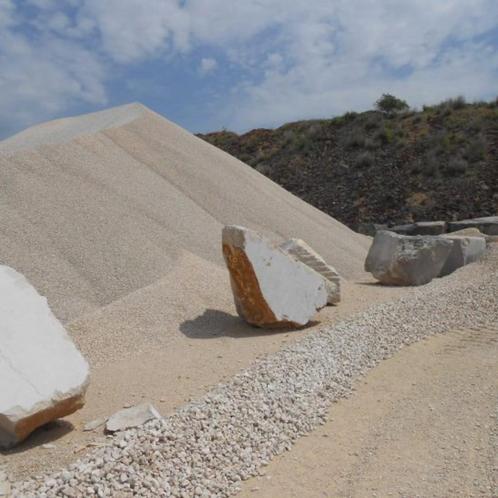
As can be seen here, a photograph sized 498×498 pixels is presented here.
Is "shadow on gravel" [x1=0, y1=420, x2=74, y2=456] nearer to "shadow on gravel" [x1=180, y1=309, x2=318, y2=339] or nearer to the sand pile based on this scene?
the sand pile

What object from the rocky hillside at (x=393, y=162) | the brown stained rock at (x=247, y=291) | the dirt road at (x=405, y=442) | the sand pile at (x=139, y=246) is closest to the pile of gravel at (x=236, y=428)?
the dirt road at (x=405, y=442)

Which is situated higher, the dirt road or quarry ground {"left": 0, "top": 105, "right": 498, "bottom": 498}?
quarry ground {"left": 0, "top": 105, "right": 498, "bottom": 498}

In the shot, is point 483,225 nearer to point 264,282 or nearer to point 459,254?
point 459,254

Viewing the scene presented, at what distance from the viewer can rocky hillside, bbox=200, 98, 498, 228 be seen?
16.3 metres

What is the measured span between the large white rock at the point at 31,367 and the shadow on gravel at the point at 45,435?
0.19ft

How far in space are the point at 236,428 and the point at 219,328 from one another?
220 centimetres

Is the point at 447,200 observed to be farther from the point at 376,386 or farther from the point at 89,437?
the point at 89,437

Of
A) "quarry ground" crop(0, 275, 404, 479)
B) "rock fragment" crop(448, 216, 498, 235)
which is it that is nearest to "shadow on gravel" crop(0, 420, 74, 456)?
"quarry ground" crop(0, 275, 404, 479)

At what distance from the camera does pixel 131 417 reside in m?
3.15

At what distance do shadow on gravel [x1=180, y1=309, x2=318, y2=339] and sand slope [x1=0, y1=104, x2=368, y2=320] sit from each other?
789mm

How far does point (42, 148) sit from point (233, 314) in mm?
4240

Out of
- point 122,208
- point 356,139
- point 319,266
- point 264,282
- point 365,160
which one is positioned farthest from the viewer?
point 356,139

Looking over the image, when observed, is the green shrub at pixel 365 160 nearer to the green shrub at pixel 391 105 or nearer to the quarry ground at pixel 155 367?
the green shrub at pixel 391 105

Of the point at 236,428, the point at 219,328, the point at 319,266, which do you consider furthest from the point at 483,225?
the point at 236,428
